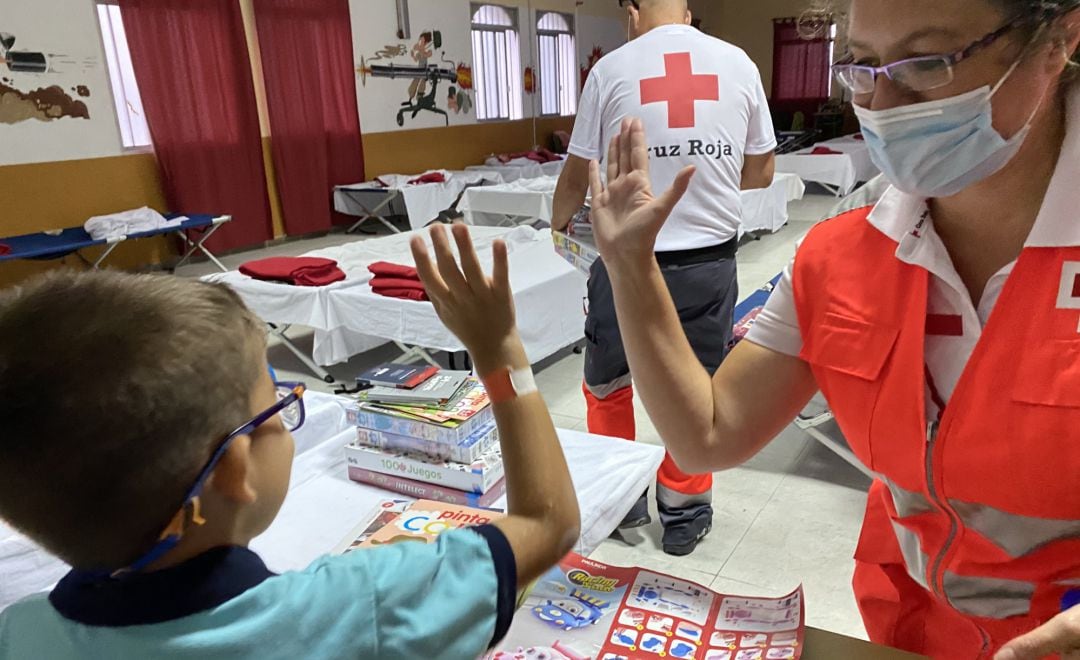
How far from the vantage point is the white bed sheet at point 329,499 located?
1212 millimetres

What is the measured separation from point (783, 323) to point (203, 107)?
21.1 feet

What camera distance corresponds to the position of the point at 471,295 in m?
0.84

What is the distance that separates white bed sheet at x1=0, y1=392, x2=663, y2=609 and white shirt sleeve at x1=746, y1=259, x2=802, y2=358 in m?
0.53

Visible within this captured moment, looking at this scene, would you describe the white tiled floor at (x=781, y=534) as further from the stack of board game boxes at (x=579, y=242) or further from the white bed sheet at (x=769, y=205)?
the white bed sheet at (x=769, y=205)

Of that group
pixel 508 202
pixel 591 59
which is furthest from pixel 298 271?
pixel 591 59

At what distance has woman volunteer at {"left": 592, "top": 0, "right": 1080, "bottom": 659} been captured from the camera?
762 mm

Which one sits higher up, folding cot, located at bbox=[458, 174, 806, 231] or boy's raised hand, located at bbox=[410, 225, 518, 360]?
boy's raised hand, located at bbox=[410, 225, 518, 360]

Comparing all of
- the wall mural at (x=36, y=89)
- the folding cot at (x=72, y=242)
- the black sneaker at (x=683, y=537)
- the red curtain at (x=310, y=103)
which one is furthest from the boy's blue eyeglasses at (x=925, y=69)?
the red curtain at (x=310, y=103)

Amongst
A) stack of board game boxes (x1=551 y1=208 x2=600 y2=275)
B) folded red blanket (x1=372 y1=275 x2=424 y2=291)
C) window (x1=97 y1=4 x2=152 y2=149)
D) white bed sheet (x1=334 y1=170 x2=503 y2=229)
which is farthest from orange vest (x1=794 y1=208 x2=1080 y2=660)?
window (x1=97 y1=4 x2=152 y2=149)

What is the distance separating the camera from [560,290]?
3.40 meters

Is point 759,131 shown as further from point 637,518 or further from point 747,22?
point 747,22

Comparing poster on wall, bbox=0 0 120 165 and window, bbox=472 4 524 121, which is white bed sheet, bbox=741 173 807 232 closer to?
window, bbox=472 4 524 121

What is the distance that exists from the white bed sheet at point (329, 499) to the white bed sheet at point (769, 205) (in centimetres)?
456

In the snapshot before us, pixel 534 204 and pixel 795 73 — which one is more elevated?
pixel 795 73
